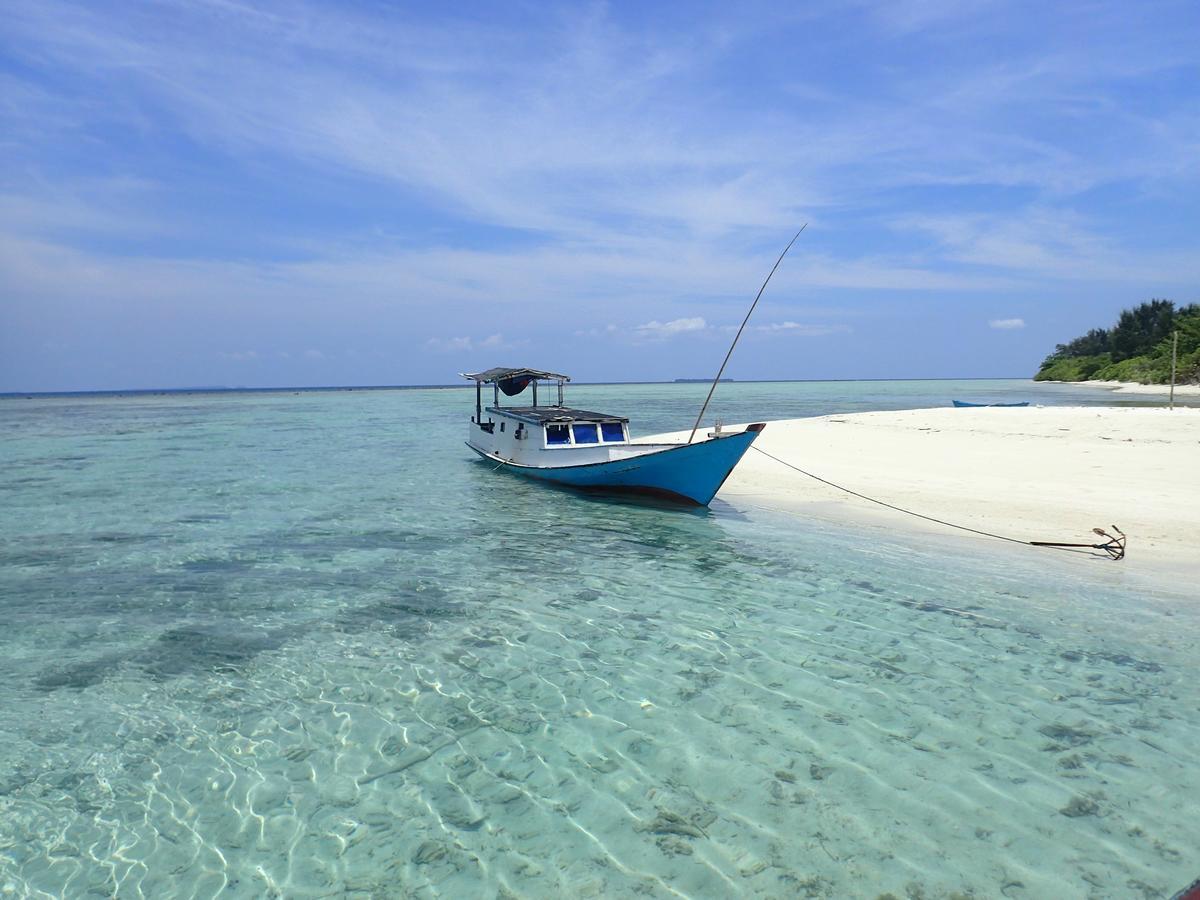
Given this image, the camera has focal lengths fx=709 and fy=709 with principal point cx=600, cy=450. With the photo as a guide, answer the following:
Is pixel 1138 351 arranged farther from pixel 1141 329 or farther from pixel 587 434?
pixel 587 434

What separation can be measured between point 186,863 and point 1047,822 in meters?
6.42

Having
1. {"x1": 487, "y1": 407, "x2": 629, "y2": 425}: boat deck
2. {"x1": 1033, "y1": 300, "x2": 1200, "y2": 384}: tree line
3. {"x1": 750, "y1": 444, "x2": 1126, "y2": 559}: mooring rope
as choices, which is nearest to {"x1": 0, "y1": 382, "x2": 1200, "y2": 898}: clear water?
{"x1": 750, "y1": 444, "x2": 1126, "y2": 559}: mooring rope

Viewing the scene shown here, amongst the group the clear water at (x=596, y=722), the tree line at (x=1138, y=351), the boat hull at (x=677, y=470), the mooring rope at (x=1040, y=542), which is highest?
the tree line at (x=1138, y=351)

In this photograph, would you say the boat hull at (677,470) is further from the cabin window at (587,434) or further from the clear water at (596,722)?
the clear water at (596,722)

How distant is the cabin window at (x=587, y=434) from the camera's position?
21.5m

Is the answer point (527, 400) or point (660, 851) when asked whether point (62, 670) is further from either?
point (527, 400)

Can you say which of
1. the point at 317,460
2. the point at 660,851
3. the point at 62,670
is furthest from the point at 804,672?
the point at 317,460

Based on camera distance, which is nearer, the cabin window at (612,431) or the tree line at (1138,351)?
the cabin window at (612,431)

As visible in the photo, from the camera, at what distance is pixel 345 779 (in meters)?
6.09

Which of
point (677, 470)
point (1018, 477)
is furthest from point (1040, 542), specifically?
point (677, 470)

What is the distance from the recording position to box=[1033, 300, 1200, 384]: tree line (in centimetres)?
7281

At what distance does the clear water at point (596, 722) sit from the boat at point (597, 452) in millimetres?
3694

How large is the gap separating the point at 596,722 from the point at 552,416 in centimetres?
1656

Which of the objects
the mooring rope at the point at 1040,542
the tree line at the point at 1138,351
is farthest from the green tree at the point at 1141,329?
the mooring rope at the point at 1040,542
